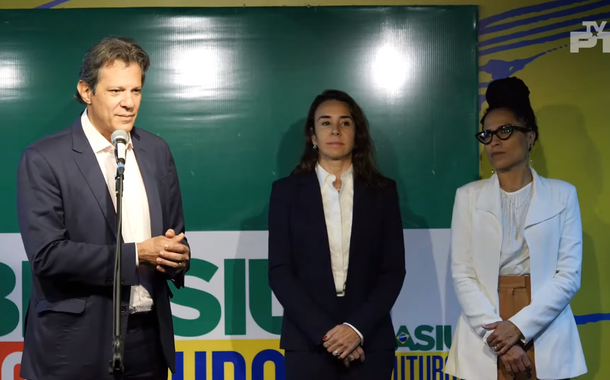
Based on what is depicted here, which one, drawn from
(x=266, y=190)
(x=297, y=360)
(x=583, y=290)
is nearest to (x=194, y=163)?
(x=266, y=190)

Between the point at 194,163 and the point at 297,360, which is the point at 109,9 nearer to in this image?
the point at 194,163

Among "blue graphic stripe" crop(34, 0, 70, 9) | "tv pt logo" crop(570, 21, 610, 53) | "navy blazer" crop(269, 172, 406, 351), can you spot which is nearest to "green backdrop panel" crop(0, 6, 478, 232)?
"blue graphic stripe" crop(34, 0, 70, 9)

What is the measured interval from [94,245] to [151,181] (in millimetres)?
340

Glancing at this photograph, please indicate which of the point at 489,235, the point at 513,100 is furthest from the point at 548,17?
the point at 489,235

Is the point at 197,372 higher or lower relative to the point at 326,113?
lower

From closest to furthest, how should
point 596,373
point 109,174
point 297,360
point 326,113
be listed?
point 109,174 < point 297,360 < point 326,113 < point 596,373

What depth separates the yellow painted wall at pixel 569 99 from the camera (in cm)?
412

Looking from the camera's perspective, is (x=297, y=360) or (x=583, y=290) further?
(x=583, y=290)

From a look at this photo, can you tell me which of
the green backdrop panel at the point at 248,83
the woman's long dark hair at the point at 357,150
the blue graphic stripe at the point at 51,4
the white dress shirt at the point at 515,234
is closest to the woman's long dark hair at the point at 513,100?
the white dress shirt at the point at 515,234

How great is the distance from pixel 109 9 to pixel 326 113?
1.60 m

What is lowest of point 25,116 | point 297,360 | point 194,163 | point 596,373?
point 596,373

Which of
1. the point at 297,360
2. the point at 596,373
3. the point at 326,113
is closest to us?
the point at 297,360

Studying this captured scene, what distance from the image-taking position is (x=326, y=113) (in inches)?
137

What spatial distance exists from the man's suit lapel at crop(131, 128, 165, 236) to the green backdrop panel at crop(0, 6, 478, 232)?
1458mm
